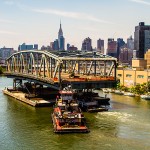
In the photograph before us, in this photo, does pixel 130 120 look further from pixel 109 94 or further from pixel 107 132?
pixel 109 94

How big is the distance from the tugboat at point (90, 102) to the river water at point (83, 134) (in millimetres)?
2801

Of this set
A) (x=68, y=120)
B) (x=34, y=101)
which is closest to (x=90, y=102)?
(x=34, y=101)

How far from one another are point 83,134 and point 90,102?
29.5 meters

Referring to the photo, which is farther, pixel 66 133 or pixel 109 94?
pixel 109 94

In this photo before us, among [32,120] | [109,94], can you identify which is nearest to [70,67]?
[109,94]

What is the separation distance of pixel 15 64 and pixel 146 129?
91577mm

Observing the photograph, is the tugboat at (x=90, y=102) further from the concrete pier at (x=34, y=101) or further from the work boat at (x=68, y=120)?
the work boat at (x=68, y=120)

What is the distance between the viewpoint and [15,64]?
154250 millimetres

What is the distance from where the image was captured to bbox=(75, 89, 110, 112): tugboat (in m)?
96.1

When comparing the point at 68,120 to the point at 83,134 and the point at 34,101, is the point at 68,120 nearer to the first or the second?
the point at 83,134

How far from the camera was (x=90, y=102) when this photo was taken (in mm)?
98812

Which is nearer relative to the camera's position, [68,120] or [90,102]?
[68,120]

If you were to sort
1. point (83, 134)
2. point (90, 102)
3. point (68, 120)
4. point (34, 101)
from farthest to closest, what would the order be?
point (34, 101) → point (90, 102) → point (68, 120) → point (83, 134)

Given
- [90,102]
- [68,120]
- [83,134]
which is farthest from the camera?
[90,102]
